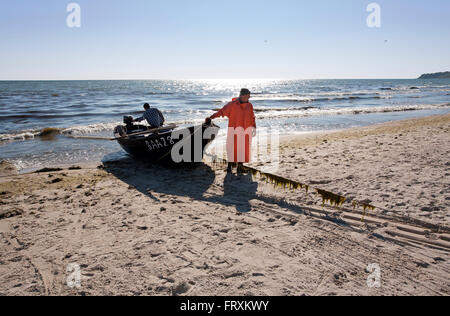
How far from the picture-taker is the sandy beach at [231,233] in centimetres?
297

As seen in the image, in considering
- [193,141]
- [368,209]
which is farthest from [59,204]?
[368,209]

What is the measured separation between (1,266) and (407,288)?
14.5 ft

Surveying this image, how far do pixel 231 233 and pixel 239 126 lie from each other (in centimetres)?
311

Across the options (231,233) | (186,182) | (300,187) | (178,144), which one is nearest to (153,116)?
(178,144)

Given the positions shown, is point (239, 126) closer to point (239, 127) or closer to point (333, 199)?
point (239, 127)

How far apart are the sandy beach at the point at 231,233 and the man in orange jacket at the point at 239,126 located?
556 millimetres

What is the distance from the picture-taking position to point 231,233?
3910 mm

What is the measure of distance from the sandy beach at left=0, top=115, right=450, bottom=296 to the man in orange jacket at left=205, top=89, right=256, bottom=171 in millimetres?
556

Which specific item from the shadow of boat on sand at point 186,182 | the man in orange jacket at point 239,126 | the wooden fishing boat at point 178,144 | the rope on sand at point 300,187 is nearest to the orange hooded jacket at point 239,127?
the man in orange jacket at point 239,126

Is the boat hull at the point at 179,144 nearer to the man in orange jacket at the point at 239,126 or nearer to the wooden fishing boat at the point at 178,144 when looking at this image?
the wooden fishing boat at the point at 178,144

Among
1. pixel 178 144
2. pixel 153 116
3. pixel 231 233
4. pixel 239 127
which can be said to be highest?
pixel 153 116
